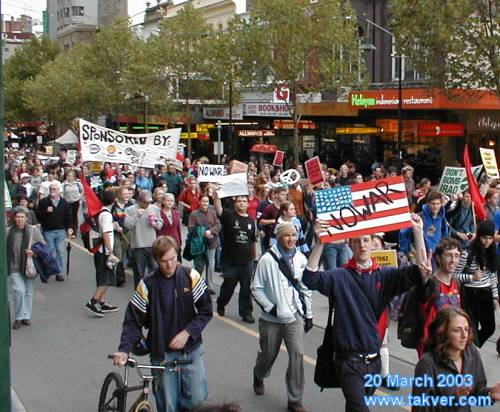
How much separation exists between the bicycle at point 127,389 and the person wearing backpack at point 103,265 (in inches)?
185

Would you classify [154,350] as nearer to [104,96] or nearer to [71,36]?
[104,96]

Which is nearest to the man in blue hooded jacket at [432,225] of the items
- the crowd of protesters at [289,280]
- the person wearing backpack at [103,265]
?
the crowd of protesters at [289,280]

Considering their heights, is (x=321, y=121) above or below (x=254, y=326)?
above

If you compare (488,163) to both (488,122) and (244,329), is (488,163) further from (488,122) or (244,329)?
(488,122)

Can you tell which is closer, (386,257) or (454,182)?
(386,257)

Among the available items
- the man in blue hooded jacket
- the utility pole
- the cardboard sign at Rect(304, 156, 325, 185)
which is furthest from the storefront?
the utility pole

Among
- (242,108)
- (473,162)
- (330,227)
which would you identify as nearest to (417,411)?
(330,227)

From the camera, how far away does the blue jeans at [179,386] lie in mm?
5926

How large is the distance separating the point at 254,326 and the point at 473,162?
22076 millimetres

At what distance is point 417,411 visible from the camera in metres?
4.69

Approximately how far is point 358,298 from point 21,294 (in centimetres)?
603

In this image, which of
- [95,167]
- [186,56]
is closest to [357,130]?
[186,56]

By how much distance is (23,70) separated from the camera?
7344 cm

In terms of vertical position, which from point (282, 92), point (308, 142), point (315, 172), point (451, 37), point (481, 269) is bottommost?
point (481, 269)
